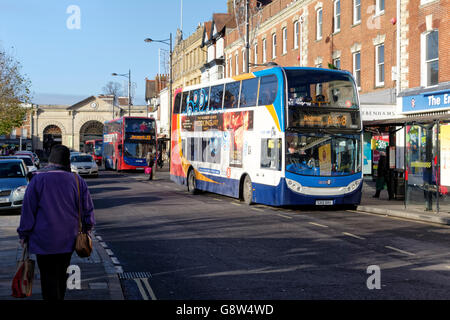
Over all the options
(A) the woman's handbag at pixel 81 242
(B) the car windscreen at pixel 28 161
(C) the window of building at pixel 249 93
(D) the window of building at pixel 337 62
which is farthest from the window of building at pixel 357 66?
(A) the woman's handbag at pixel 81 242

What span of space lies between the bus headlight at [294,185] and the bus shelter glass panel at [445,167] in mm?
3826

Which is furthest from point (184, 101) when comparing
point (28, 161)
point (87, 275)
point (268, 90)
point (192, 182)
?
point (87, 275)

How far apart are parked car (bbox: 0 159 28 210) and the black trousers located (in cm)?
1150

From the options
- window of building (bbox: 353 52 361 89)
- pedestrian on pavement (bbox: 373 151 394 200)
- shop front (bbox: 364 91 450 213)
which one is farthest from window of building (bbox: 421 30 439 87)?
shop front (bbox: 364 91 450 213)

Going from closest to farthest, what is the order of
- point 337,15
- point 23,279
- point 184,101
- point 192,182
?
point 23,279
point 192,182
point 184,101
point 337,15

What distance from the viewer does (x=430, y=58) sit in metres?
24.7

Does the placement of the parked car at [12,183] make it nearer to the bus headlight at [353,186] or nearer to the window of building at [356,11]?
the bus headlight at [353,186]

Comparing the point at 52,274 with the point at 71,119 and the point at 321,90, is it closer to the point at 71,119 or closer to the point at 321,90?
the point at 321,90

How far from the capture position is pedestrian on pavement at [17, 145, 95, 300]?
18.0 feet

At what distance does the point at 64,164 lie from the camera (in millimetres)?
5660

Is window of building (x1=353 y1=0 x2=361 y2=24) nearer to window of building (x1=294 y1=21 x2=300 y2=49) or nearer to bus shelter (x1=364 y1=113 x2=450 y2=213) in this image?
window of building (x1=294 y1=21 x2=300 y2=49)

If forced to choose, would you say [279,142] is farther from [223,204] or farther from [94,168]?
[94,168]

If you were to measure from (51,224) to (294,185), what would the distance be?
12.1 meters

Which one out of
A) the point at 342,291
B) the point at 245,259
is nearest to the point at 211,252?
the point at 245,259
